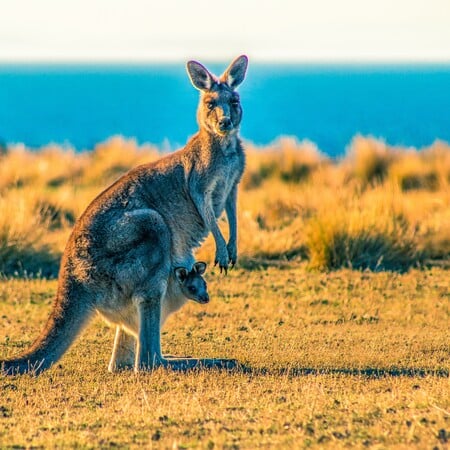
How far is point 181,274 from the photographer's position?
7902mm

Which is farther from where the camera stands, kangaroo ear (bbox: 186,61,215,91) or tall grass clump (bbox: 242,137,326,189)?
tall grass clump (bbox: 242,137,326,189)

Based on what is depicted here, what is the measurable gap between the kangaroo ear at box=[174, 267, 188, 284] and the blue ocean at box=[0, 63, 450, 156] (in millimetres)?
36258

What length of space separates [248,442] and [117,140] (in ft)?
58.9

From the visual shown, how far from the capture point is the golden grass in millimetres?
5973

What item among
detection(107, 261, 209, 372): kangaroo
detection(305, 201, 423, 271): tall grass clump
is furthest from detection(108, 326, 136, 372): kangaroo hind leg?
detection(305, 201, 423, 271): tall grass clump

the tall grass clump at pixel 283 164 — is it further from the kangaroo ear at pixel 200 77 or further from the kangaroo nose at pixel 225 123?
the kangaroo nose at pixel 225 123

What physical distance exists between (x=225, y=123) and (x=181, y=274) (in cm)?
120

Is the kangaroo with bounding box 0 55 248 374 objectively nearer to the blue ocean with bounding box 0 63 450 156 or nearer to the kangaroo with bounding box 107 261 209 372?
the kangaroo with bounding box 107 261 209 372

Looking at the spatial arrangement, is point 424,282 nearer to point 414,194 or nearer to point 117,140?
point 414,194

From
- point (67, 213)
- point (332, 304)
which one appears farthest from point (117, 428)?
point (67, 213)

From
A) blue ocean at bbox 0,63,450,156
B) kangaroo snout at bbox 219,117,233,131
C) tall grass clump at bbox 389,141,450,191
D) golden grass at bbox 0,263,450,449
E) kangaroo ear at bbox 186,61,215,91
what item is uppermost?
blue ocean at bbox 0,63,450,156

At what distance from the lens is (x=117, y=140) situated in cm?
2331

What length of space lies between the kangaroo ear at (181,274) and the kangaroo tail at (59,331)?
706 millimetres

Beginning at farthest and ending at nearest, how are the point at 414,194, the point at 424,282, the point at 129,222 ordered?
the point at 414,194, the point at 424,282, the point at 129,222
